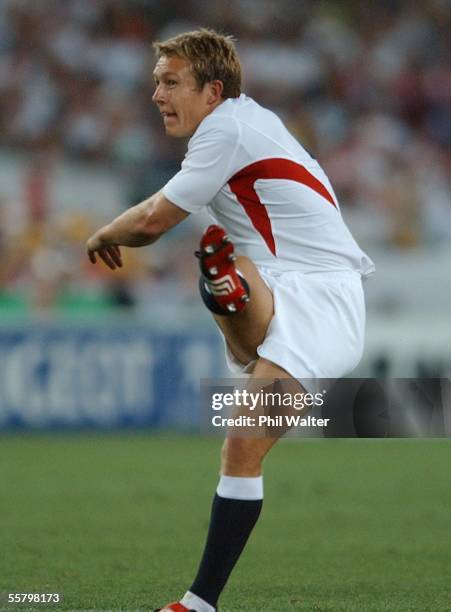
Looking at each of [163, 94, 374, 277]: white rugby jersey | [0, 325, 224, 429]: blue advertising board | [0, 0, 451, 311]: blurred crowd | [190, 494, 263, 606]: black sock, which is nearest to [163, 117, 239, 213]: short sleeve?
[163, 94, 374, 277]: white rugby jersey

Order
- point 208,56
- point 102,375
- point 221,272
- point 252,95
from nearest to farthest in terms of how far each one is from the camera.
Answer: point 221,272 → point 208,56 → point 102,375 → point 252,95

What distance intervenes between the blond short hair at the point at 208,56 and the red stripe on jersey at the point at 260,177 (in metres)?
0.29

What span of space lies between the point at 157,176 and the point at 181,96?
349 inches

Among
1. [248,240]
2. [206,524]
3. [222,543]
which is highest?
[248,240]

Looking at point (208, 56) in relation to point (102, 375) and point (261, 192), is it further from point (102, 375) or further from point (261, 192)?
point (102, 375)

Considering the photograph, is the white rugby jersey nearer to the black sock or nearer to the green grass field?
the black sock

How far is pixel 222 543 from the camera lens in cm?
373

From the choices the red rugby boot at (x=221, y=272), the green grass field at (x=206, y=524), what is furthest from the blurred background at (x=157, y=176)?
the red rugby boot at (x=221, y=272)

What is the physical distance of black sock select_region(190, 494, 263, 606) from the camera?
3.72 meters

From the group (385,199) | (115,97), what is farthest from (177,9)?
(385,199)

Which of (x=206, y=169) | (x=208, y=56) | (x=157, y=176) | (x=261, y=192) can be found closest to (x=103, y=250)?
(x=206, y=169)

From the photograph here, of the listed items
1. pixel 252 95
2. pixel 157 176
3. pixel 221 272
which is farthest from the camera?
pixel 252 95

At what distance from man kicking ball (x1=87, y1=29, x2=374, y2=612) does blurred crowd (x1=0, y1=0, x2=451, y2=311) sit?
789 centimetres

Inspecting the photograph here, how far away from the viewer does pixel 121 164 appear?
13000 mm
